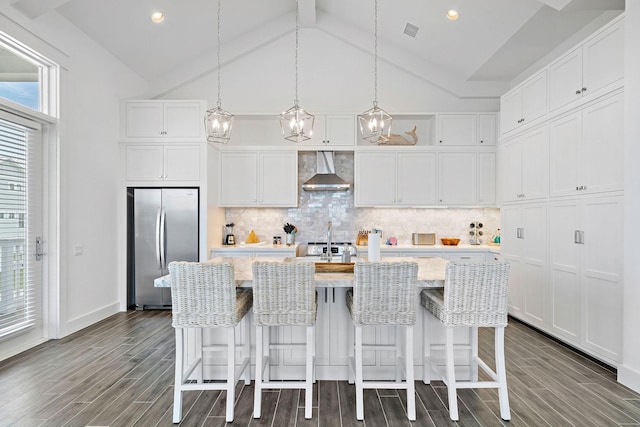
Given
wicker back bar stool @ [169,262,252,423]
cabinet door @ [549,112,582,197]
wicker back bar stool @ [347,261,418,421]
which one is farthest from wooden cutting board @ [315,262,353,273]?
cabinet door @ [549,112,582,197]

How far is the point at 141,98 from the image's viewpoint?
5.57 meters

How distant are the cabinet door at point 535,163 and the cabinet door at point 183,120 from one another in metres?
4.24

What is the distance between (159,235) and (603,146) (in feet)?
17.1

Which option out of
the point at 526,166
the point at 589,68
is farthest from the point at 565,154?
the point at 589,68

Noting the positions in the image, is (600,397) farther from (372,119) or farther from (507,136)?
(507,136)

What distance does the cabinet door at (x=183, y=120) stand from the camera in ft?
16.9

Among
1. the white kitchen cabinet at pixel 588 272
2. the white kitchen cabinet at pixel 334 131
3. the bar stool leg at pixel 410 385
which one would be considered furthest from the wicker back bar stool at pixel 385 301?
the white kitchen cabinet at pixel 334 131

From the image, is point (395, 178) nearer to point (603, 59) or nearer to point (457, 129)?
point (457, 129)

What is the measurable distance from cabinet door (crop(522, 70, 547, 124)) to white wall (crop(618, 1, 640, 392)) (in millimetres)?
1146

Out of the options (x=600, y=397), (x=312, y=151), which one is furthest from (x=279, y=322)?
(x=312, y=151)

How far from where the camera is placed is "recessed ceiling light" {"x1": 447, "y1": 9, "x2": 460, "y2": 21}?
448cm

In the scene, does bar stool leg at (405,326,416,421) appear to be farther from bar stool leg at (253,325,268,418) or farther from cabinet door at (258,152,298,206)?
cabinet door at (258,152,298,206)

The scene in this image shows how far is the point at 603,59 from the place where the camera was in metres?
3.16

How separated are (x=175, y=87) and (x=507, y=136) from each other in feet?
16.4
